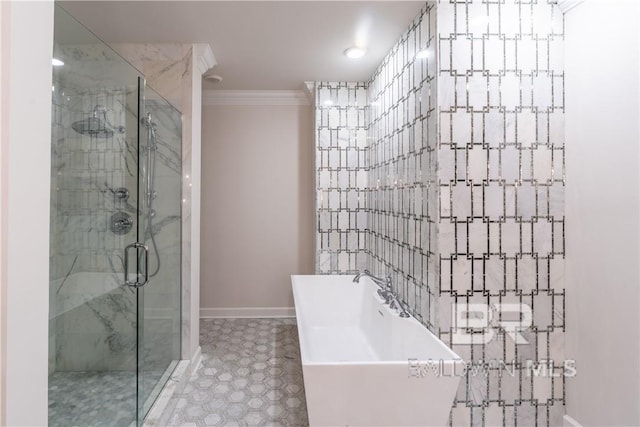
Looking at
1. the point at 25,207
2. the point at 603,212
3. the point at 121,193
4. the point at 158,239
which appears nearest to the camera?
the point at 25,207

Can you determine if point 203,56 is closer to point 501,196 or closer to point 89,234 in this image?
point 89,234

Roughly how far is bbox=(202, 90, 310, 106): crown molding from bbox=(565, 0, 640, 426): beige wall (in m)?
2.69

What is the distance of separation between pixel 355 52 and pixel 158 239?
2091 mm

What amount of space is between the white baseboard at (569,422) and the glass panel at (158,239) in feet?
7.93

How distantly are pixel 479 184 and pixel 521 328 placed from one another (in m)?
0.84

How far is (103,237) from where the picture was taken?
1931 millimetres

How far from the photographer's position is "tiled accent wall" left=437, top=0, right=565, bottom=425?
78.0 inches

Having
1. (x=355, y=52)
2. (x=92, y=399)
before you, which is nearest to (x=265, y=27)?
(x=355, y=52)

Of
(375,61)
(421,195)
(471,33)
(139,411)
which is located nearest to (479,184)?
(421,195)

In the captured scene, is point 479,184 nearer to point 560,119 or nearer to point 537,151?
point 537,151

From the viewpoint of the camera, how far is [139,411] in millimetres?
2098

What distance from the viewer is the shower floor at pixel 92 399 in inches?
64.1

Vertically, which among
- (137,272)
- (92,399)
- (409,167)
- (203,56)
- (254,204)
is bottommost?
(92,399)

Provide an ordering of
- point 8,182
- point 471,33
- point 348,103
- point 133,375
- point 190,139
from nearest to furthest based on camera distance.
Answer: point 8,182 < point 471,33 < point 133,375 < point 190,139 < point 348,103
